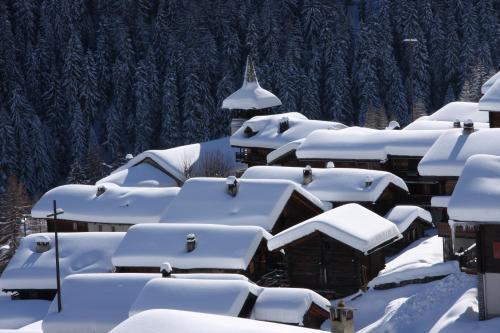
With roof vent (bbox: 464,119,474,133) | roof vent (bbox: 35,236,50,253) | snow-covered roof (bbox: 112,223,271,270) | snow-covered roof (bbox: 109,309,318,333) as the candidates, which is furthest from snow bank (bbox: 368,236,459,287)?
snow-covered roof (bbox: 109,309,318,333)

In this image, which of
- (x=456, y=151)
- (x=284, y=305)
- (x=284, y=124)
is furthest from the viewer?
(x=284, y=124)

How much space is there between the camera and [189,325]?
17438 millimetres

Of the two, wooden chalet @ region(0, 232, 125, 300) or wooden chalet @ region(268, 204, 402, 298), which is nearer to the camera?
wooden chalet @ region(268, 204, 402, 298)

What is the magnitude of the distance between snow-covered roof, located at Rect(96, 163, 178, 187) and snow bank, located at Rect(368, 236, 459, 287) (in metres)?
24.7

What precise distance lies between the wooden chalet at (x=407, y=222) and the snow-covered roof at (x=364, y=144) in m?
5.71

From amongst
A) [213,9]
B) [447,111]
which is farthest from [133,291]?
[213,9]

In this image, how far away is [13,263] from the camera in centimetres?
4166

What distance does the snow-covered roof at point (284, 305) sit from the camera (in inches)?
1226

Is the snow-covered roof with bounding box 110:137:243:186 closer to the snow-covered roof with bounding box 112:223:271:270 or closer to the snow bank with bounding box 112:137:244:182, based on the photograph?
the snow bank with bounding box 112:137:244:182

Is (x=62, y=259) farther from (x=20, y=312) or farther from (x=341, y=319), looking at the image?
(x=341, y=319)

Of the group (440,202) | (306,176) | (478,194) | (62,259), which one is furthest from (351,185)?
(478,194)

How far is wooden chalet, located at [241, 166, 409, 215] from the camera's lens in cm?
4503

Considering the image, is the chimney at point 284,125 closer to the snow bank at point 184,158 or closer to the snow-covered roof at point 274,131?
the snow-covered roof at point 274,131

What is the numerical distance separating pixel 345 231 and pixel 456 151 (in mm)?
5773
